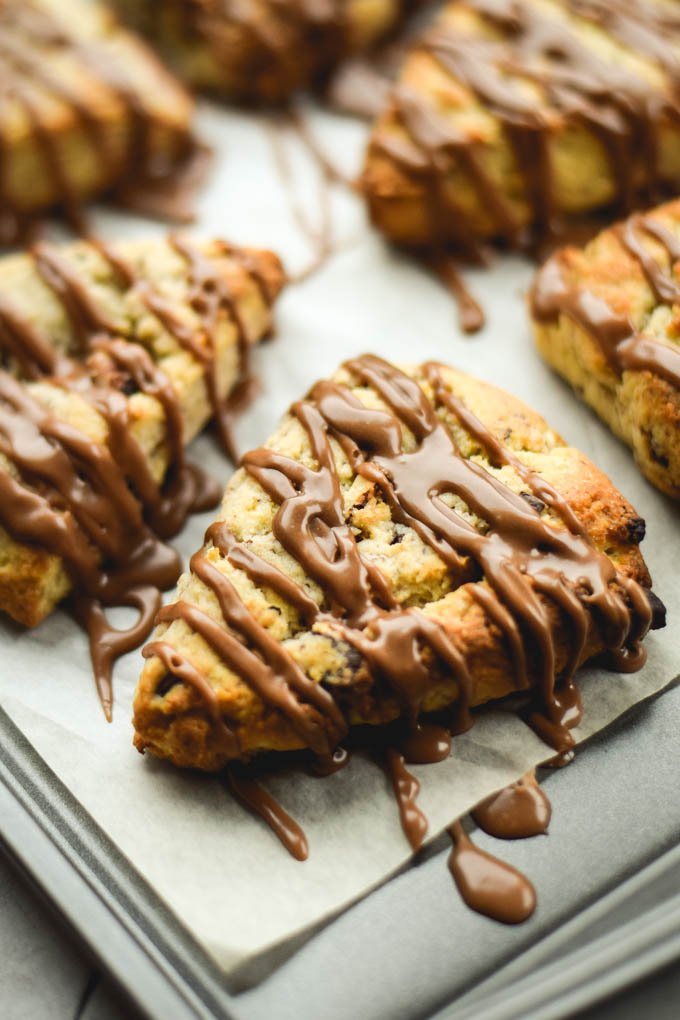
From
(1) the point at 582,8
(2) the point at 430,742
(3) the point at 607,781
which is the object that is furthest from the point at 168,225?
(3) the point at 607,781

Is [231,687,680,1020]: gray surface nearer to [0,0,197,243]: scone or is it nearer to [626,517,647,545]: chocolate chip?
[626,517,647,545]: chocolate chip

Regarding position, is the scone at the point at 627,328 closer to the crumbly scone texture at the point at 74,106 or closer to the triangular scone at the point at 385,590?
the triangular scone at the point at 385,590

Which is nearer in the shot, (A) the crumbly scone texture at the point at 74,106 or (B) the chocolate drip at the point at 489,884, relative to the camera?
(B) the chocolate drip at the point at 489,884

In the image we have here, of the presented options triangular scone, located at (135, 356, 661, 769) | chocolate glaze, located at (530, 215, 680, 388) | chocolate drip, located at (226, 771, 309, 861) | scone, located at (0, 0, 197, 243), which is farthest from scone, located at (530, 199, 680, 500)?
scone, located at (0, 0, 197, 243)

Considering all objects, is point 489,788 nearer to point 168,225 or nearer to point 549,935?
point 549,935

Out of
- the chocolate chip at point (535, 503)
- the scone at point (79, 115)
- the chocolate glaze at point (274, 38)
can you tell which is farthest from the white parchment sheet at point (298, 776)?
the chocolate glaze at point (274, 38)
